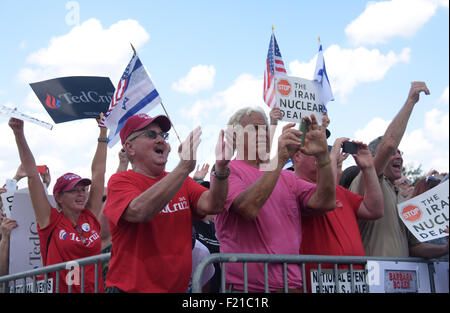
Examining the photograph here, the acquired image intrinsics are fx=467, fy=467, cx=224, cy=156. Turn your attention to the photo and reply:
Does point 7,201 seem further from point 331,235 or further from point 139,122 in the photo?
point 331,235

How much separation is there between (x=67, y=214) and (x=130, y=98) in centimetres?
123

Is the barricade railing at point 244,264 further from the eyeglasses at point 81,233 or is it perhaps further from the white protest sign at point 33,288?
the eyeglasses at point 81,233

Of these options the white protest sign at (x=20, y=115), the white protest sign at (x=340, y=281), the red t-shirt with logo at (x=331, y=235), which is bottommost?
the white protest sign at (x=340, y=281)

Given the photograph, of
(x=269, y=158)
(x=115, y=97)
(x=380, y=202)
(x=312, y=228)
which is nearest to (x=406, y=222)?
(x=380, y=202)

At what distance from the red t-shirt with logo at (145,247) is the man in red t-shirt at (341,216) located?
2.91ft

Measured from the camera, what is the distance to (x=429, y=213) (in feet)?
10.5

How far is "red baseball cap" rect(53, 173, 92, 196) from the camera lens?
4414 mm

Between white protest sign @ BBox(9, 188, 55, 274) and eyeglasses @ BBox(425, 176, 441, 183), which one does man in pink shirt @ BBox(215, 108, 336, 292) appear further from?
white protest sign @ BBox(9, 188, 55, 274)

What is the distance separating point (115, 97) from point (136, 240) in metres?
2.18

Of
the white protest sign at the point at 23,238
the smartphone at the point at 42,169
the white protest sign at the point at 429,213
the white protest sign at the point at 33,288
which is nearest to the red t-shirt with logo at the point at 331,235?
the white protest sign at the point at 429,213

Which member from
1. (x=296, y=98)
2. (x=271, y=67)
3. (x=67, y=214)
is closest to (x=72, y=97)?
Result: (x=67, y=214)

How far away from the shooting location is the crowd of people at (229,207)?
261cm

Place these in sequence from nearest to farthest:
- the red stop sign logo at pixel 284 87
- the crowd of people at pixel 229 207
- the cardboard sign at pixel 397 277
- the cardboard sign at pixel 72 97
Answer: the crowd of people at pixel 229 207 < the cardboard sign at pixel 397 277 < the red stop sign logo at pixel 284 87 < the cardboard sign at pixel 72 97

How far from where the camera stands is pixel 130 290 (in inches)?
99.1
